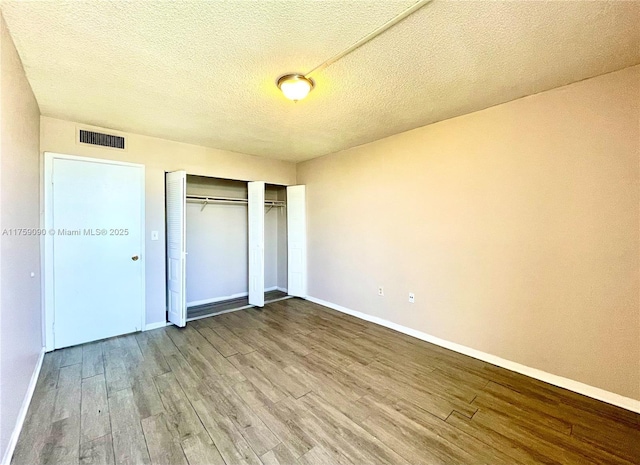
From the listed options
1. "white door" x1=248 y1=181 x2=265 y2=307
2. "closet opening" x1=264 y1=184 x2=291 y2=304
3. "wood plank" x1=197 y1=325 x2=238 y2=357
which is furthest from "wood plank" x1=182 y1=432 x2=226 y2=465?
"closet opening" x1=264 y1=184 x2=291 y2=304

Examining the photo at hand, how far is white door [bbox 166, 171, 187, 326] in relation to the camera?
3646 mm

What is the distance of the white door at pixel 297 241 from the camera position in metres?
5.05

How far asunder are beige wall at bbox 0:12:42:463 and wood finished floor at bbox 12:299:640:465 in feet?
1.15

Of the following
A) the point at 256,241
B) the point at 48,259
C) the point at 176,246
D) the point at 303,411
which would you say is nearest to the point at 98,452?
the point at 303,411

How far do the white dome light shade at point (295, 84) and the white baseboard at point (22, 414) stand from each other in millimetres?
2982

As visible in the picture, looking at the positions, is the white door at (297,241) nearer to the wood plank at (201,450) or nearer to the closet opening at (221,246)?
the closet opening at (221,246)

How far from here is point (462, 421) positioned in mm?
1946

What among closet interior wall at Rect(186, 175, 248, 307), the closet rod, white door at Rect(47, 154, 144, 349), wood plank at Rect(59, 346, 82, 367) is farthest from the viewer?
closet interior wall at Rect(186, 175, 248, 307)

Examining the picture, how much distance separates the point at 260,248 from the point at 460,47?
374 centimetres

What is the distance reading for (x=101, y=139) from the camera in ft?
10.7

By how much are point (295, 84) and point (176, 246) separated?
280 centimetres

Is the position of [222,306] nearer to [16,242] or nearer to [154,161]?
[154,161]

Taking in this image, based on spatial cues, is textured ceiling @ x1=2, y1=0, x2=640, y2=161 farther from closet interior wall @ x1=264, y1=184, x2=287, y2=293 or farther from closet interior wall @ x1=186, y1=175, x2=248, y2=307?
closet interior wall @ x1=264, y1=184, x2=287, y2=293

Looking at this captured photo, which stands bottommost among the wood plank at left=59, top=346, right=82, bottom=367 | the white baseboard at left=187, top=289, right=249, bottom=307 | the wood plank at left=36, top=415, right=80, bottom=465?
the wood plank at left=36, top=415, right=80, bottom=465
